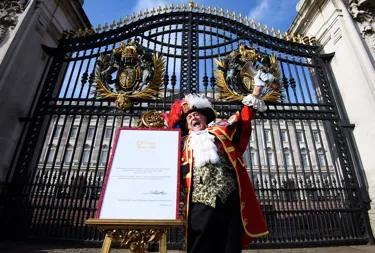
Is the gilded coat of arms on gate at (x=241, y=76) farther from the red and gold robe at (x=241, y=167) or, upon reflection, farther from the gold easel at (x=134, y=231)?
the gold easel at (x=134, y=231)

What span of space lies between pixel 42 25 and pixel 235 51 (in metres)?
5.42

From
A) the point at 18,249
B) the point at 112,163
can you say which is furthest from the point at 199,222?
the point at 18,249

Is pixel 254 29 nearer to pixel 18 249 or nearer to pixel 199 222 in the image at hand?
pixel 199 222

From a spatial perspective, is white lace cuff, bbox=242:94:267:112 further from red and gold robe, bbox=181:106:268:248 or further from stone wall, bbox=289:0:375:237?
stone wall, bbox=289:0:375:237

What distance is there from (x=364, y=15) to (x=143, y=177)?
24.5 ft

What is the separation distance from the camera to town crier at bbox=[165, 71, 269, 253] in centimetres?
210

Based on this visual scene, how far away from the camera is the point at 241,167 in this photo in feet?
8.06

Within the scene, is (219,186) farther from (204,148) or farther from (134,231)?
(134,231)

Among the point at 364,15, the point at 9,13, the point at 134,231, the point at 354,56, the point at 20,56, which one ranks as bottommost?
the point at 134,231

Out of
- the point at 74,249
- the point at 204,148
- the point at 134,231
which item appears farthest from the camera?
the point at 74,249

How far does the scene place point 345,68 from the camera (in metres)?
5.73

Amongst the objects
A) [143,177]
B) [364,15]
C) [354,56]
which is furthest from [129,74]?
[364,15]

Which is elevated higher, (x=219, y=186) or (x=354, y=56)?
(x=354, y=56)

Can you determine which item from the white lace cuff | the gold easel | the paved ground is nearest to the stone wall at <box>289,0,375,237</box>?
the paved ground
